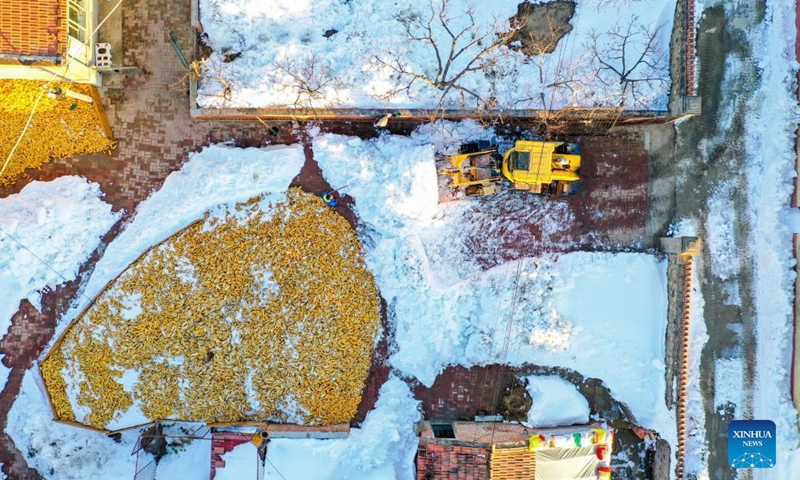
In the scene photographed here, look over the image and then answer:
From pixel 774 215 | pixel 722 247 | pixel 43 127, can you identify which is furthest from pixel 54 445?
pixel 774 215

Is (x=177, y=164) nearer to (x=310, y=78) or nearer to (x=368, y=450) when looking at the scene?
(x=310, y=78)

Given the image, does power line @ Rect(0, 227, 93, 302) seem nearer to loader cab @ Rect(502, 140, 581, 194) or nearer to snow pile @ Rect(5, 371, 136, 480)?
snow pile @ Rect(5, 371, 136, 480)

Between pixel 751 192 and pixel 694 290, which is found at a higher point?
pixel 751 192

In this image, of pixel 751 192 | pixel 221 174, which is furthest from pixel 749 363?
pixel 221 174

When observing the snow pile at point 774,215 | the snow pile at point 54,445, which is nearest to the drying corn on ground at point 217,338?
the snow pile at point 54,445

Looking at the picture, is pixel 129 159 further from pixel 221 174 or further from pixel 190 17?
pixel 190 17

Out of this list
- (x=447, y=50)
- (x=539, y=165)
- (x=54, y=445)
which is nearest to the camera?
(x=539, y=165)
